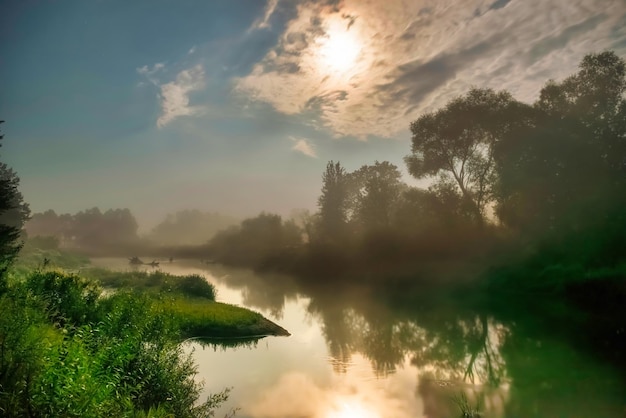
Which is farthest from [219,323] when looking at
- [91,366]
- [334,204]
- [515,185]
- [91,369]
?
[334,204]

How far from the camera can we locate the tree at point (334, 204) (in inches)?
2938

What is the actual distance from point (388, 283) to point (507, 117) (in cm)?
2929

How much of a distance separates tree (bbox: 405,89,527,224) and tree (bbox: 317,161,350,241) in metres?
21.4

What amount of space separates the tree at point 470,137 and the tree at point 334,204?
2140 centimetres

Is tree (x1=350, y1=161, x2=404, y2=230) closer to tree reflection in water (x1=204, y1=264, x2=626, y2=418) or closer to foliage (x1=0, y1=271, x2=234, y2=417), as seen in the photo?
tree reflection in water (x1=204, y1=264, x2=626, y2=418)

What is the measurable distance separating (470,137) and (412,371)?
44.5 meters

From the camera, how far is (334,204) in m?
76.9

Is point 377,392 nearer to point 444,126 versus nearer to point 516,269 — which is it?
point 516,269

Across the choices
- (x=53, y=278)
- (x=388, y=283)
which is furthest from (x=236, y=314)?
(x=388, y=283)

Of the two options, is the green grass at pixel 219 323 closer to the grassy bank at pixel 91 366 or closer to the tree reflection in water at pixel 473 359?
the tree reflection in water at pixel 473 359

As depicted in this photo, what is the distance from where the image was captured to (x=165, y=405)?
10.6m

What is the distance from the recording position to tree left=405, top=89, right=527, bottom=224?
52.1 m

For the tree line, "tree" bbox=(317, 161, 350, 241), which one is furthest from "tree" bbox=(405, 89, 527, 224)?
"tree" bbox=(317, 161, 350, 241)

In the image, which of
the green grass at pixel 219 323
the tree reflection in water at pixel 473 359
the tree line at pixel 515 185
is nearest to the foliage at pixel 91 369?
the tree reflection in water at pixel 473 359
